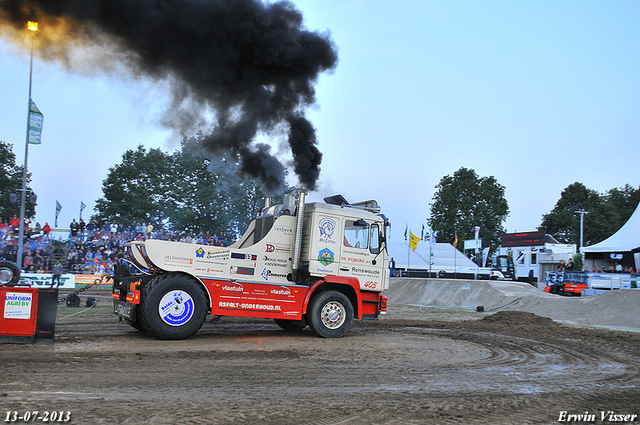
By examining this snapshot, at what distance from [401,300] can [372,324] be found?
1305cm

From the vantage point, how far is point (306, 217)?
1109 centimetres

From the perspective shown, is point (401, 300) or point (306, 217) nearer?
point (306, 217)

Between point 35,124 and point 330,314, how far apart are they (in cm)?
1800

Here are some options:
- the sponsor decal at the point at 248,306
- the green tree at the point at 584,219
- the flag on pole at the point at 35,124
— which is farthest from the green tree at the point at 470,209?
the sponsor decal at the point at 248,306

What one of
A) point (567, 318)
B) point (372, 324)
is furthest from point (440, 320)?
point (567, 318)

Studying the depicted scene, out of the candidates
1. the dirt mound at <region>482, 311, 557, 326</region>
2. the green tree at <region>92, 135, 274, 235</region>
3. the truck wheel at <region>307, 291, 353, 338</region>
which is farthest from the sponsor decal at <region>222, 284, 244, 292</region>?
the green tree at <region>92, 135, 274, 235</region>

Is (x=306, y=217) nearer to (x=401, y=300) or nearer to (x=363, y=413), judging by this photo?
(x=363, y=413)

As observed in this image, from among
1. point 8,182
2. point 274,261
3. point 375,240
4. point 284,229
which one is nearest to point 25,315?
point 274,261

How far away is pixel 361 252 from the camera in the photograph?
37.1ft

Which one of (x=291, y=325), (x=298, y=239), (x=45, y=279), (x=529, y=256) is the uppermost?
(x=529, y=256)

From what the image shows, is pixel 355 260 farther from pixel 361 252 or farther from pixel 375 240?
pixel 375 240

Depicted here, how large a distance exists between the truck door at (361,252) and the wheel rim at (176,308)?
3.37 metres

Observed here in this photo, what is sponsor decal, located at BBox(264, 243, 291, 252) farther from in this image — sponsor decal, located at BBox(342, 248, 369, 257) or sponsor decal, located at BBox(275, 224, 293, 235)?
sponsor decal, located at BBox(342, 248, 369, 257)

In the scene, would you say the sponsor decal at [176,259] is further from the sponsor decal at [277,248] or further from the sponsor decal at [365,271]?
the sponsor decal at [365,271]
